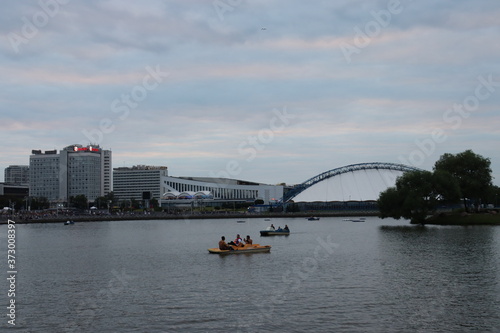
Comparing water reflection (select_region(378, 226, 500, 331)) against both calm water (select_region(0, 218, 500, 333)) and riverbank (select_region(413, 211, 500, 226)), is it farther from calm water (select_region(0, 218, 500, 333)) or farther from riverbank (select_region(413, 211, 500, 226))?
riverbank (select_region(413, 211, 500, 226))

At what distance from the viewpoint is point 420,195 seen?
9481cm

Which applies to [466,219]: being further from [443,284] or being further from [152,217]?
Result: [152,217]

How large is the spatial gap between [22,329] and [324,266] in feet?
76.1

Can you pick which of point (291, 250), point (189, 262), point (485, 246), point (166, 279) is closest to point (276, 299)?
point (166, 279)

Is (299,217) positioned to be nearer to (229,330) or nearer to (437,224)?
(437,224)

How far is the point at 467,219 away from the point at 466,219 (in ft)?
0.55

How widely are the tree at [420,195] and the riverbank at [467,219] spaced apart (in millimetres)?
2059

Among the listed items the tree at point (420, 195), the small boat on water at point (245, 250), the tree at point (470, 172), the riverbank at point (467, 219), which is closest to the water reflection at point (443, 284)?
the small boat on water at point (245, 250)

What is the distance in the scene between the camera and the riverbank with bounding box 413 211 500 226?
311ft

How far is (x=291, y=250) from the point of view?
56875 millimetres

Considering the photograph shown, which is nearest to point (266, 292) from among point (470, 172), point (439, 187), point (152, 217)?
point (439, 187)

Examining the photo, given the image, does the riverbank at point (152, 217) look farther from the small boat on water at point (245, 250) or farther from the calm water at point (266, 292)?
the small boat on water at point (245, 250)

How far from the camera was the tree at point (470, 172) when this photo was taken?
104719 millimetres

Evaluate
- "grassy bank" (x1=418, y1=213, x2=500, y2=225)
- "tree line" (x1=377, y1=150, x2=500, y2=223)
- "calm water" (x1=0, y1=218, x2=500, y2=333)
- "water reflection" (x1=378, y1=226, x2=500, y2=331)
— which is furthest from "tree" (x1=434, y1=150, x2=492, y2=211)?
"calm water" (x1=0, y1=218, x2=500, y2=333)
